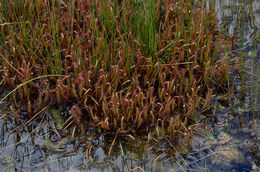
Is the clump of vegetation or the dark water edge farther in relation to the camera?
the clump of vegetation

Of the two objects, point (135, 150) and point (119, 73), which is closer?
point (135, 150)

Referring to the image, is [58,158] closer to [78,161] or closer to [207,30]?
[78,161]

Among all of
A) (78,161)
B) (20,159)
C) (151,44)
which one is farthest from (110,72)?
(20,159)

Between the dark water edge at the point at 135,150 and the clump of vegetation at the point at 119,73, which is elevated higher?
the clump of vegetation at the point at 119,73

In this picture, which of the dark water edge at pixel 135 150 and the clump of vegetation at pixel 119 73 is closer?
the dark water edge at pixel 135 150

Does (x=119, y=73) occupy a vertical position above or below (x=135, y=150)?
above
